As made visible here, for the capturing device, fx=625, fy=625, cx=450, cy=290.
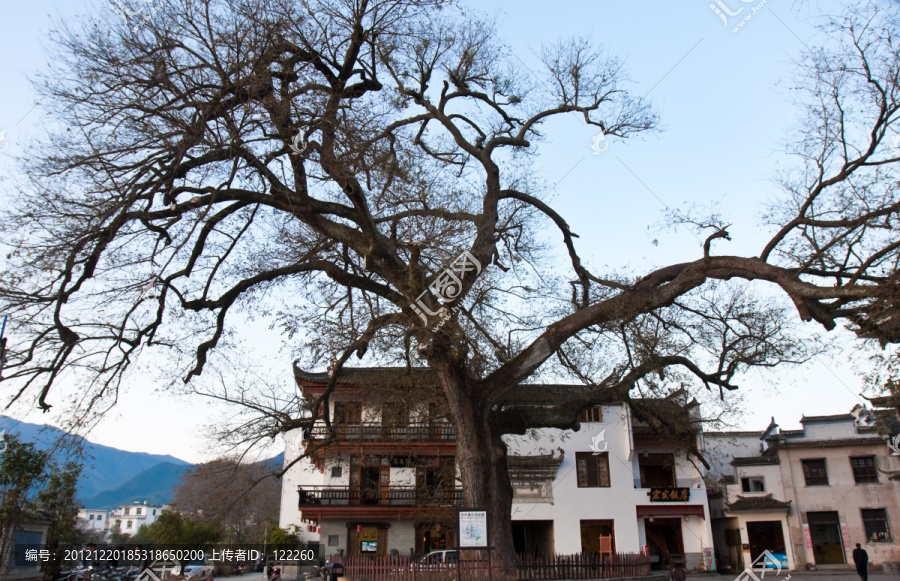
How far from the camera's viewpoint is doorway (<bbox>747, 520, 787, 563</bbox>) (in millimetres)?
27469

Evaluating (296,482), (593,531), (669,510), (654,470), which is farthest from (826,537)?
(296,482)

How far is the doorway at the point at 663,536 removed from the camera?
29.0 metres

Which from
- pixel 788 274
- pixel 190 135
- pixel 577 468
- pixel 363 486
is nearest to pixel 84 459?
pixel 190 135

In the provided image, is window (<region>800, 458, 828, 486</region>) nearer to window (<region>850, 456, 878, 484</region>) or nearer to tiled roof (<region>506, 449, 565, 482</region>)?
window (<region>850, 456, 878, 484</region>)

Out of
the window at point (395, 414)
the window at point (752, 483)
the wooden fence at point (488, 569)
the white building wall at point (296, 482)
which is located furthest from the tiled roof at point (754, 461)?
the window at point (395, 414)

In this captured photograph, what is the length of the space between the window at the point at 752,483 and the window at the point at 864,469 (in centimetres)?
365

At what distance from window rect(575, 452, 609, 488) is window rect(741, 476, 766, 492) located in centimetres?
612

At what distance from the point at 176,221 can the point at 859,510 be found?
28.7 m

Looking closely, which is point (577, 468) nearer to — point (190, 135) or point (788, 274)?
point (788, 274)

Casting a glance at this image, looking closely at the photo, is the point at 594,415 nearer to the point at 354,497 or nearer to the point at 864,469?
the point at 864,469

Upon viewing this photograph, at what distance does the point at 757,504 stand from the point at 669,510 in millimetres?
3678

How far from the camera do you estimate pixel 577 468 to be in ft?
94.5

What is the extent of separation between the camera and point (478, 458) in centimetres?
1216

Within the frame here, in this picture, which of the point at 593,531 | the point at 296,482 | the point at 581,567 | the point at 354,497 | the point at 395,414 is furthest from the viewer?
the point at 296,482
